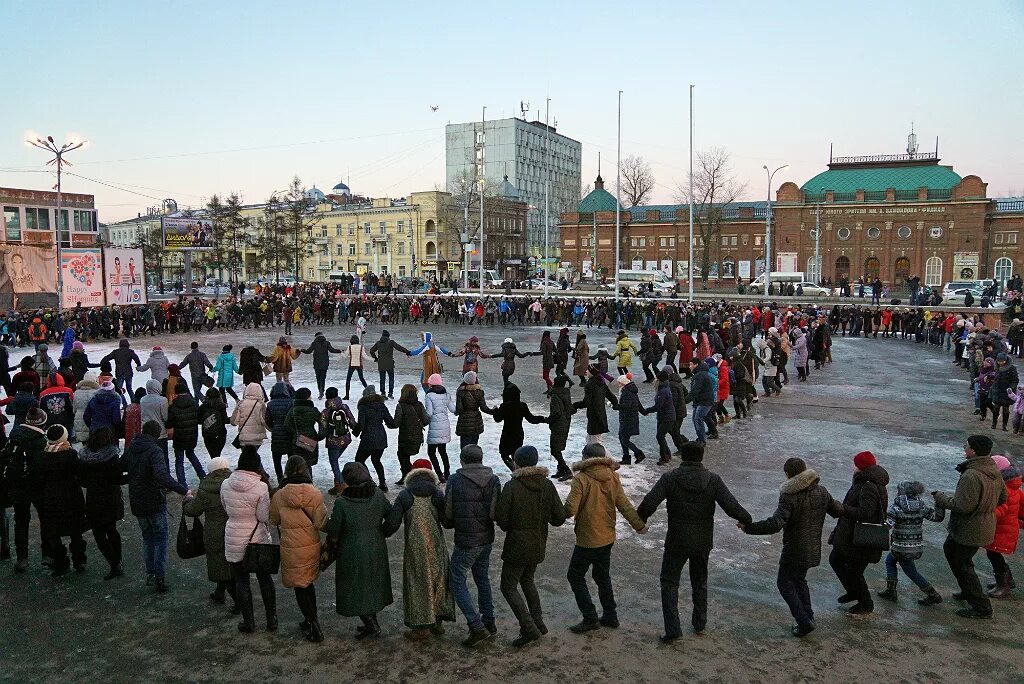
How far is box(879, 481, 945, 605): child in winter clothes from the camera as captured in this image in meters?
6.33

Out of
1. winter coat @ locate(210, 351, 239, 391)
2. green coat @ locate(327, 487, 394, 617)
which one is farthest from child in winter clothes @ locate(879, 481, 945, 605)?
winter coat @ locate(210, 351, 239, 391)

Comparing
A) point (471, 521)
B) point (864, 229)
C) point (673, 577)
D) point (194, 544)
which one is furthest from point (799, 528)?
point (864, 229)

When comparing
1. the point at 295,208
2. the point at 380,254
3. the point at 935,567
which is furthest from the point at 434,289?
the point at 935,567

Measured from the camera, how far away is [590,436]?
11.2 metres

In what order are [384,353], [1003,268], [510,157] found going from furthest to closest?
[510,157] < [1003,268] < [384,353]

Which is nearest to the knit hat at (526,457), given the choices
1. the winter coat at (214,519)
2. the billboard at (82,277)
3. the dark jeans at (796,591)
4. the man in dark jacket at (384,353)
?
the dark jeans at (796,591)

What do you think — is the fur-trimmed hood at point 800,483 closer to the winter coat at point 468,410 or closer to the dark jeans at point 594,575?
the dark jeans at point 594,575

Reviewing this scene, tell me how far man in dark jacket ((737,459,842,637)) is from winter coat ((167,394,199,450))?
23.9ft

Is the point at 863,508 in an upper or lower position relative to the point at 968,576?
upper

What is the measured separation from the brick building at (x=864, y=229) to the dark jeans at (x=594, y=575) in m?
64.4

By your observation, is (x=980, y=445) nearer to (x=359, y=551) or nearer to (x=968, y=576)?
(x=968, y=576)

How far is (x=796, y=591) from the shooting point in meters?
5.87

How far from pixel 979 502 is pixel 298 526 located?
5718mm

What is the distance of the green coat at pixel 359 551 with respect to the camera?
5465mm
